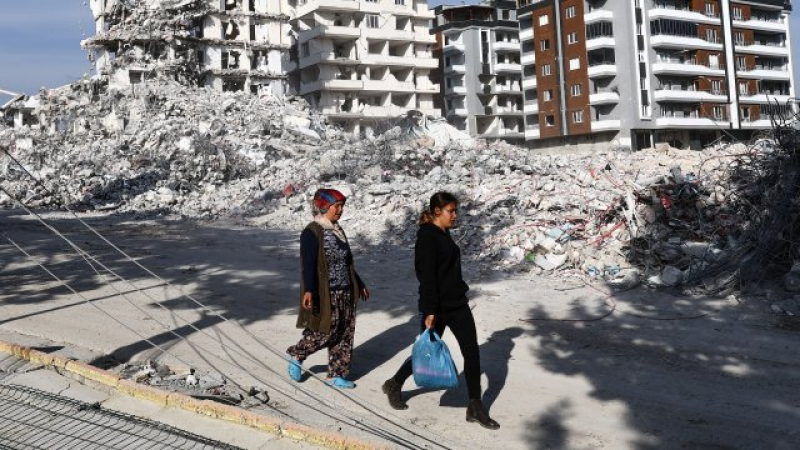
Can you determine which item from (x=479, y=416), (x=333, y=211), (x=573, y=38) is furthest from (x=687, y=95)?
(x=479, y=416)

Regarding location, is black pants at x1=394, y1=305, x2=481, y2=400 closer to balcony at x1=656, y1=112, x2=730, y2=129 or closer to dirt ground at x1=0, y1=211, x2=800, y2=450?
dirt ground at x1=0, y1=211, x2=800, y2=450

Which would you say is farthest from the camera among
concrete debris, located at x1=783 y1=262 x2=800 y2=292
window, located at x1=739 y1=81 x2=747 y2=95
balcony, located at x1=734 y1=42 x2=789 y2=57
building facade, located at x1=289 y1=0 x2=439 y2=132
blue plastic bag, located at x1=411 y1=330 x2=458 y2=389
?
balcony, located at x1=734 y1=42 x2=789 y2=57

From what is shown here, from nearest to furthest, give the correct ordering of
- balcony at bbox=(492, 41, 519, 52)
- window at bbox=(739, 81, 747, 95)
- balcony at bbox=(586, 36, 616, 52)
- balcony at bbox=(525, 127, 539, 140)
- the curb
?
the curb < balcony at bbox=(586, 36, 616, 52) < window at bbox=(739, 81, 747, 95) < balcony at bbox=(525, 127, 539, 140) < balcony at bbox=(492, 41, 519, 52)

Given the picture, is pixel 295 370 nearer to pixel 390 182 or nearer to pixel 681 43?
pixel 390 182

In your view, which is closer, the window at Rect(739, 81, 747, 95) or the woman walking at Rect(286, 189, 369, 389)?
the woman walking at Rect(286, 189, 369, 389)

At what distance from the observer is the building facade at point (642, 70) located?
5309 centimetres

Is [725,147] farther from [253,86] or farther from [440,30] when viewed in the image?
[440,30]

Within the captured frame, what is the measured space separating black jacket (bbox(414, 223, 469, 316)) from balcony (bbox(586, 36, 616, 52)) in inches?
2075

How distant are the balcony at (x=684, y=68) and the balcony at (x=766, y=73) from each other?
3.22m

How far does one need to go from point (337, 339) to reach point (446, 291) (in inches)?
→ 47.2

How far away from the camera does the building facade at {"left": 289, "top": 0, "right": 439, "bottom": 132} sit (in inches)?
2276

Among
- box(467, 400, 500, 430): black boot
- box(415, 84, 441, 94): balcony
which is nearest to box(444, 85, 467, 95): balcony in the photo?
box(415, 84, 441, 94): balcony

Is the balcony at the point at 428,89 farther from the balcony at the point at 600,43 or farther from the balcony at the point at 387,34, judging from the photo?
the balcony at the point at 600,43

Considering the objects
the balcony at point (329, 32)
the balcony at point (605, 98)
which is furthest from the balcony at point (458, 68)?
the balcony at point (605, 98)
